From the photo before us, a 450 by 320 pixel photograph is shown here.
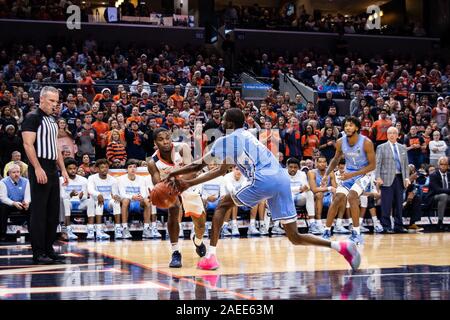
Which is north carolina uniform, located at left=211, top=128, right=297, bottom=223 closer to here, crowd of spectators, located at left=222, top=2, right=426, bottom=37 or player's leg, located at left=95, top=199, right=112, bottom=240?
player's leg, located at left=95, top=199, right=112, bottom=240

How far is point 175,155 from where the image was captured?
25.0 feet

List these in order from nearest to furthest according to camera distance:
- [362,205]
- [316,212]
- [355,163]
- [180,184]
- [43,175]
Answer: [180,184] < [43,175] < [355,163] < [316,212] < [362,205]

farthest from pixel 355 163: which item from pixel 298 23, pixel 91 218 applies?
pixel 298 23

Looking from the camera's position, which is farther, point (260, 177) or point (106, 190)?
point (106, 190)

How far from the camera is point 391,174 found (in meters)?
12.6

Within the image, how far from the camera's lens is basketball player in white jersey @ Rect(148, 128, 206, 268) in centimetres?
732

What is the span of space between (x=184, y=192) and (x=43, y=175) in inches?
63.8

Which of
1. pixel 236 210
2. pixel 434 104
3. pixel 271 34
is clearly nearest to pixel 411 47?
pixel 271 34

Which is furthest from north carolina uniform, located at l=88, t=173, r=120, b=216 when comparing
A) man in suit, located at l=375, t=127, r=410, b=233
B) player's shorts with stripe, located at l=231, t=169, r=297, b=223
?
player's shorts with stripe, located at l=231, t=169, r=297, b=223

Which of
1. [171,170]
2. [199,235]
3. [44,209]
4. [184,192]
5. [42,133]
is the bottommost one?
[199,235]

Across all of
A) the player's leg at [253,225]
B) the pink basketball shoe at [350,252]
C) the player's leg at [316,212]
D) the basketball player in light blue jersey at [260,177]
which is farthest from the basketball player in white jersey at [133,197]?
the pink basketball shoe at [350,252]

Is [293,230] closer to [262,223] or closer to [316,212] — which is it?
[262,223]
